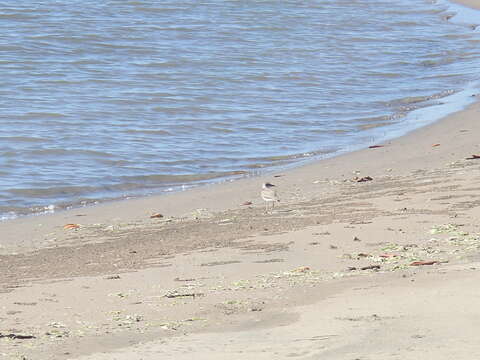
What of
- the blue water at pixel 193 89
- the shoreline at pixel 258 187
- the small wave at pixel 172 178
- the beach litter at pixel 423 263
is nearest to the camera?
the beach litter at pixel 423 263

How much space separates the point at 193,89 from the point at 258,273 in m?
11.3

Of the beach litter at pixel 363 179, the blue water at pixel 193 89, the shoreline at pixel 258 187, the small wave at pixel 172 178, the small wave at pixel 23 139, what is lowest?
the blue water at pixel 193 89

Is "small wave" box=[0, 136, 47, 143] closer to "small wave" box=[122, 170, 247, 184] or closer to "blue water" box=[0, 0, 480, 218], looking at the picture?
"blue water" box=[0, 0, 480, 218]

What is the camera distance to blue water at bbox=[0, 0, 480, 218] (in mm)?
11977

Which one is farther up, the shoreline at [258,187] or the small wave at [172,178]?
the shoreline at [258,187]

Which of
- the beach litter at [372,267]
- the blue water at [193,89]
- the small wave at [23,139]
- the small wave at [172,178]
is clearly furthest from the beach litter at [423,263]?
the small wave at [23,139]

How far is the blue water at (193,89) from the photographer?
11977mm

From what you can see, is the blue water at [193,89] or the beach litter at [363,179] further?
the blue water at [193,89]

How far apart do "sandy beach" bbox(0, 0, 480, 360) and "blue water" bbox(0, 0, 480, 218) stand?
162 centimetres

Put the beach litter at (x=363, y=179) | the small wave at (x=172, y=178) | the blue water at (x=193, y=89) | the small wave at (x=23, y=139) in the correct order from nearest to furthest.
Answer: the beach litter at (x=363, y=179)
the small wave at (x=172, y=178)
the blue water at (x=193, y=89)
the small wave at (x=23, y=139)

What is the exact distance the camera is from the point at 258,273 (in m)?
6.39

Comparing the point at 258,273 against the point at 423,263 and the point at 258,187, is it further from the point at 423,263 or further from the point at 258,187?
the point at 258,187

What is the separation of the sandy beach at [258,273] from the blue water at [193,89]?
162 centimetres

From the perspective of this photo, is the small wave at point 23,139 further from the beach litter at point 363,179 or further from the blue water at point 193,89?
the beach litter at point 363,179
